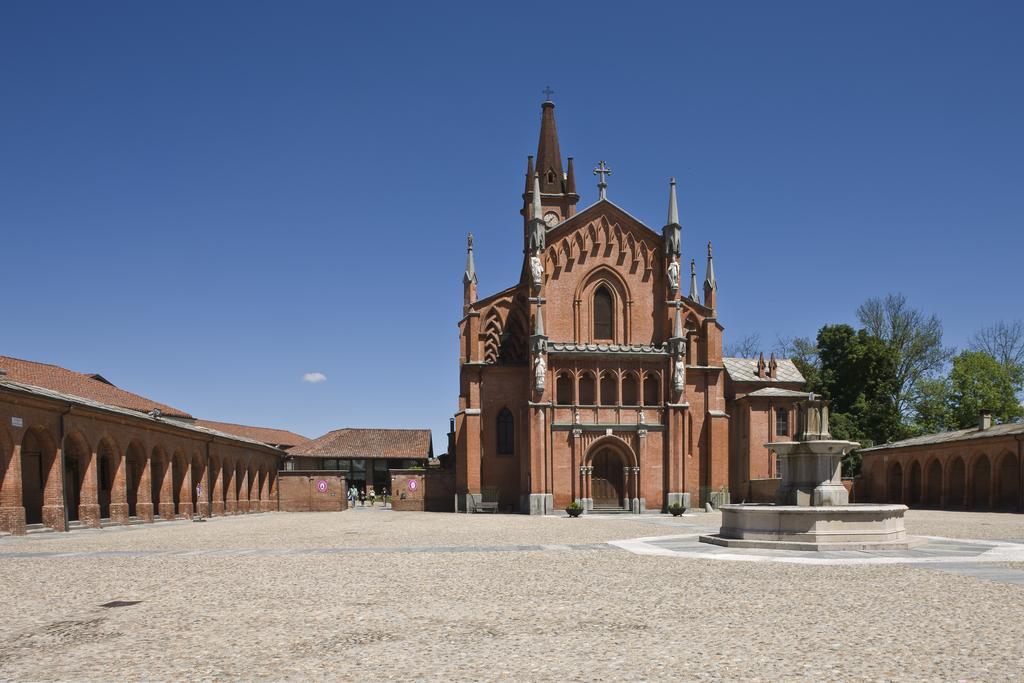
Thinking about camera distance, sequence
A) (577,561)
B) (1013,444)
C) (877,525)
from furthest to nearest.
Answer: (1013,444) → (877,525) → (577,561)

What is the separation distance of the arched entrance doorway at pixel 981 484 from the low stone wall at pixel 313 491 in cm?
3894

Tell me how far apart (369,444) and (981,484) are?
51051mm

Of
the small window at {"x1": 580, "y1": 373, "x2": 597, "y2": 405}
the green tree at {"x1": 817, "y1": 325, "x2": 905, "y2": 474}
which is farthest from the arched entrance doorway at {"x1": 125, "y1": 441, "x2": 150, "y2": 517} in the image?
the green tree at {"x1": 817, "y1": 325, "x2": 905, "y2": 474}

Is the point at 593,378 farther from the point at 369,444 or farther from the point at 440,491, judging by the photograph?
the point at 369,444

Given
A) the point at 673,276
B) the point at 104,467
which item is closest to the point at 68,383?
the point at 104,467

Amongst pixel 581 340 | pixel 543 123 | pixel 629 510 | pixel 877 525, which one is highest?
pixel 543 123

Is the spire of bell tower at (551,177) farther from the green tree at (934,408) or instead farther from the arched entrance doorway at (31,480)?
the arched entrance doorway at (31,480)

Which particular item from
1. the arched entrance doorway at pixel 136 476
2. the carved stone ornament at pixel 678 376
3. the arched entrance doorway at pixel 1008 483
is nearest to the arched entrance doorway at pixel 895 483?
the arched entrance doorway at pixel 1008 483

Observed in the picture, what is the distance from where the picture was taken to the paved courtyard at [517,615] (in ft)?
25.7

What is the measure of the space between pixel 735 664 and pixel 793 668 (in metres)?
0.52

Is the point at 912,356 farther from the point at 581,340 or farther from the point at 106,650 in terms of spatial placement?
the point at 106,650

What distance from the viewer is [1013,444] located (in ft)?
143

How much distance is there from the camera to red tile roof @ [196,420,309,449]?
94000mm

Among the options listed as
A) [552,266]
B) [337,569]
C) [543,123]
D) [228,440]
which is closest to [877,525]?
[337,569]
